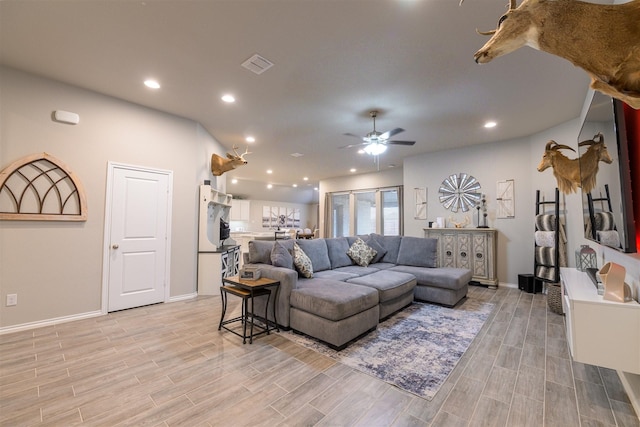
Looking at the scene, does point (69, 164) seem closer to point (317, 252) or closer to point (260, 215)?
point (317, 252)

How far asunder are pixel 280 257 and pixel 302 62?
2.27 metres

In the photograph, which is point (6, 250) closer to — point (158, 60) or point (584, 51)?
point (158, 60)

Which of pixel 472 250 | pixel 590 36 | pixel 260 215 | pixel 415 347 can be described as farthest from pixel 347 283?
pixel 260 215

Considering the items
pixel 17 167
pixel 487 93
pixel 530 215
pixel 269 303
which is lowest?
pixel 269 303

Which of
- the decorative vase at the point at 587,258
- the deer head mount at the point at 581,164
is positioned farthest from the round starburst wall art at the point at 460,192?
the decorative vase at the point at 587,258

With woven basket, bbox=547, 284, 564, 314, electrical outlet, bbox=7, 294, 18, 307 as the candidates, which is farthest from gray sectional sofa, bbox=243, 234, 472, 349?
electrical outlet, bbox=7, 294, 18, 307

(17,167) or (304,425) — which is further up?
(17,167)

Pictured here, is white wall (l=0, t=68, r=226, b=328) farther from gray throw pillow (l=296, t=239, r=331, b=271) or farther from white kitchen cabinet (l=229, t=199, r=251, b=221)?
white kitchen cabinet (l=229, t=199, r=251, b=221)

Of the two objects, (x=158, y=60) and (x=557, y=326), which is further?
(x=557, y=326)

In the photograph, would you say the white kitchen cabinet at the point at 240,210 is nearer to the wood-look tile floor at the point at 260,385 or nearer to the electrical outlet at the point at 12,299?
the electrical outlet at the point at 12,299

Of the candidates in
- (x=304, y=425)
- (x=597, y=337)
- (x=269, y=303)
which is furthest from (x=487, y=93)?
(x=304, y=425)

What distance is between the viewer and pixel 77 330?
301 cm

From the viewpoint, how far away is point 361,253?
15.1 feet

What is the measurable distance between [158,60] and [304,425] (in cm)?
353
